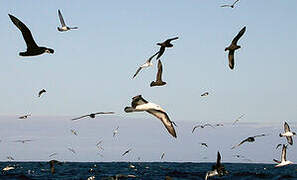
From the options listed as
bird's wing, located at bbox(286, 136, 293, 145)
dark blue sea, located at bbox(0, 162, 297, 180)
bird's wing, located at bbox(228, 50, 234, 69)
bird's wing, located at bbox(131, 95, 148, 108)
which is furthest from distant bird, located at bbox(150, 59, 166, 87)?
dark blue sea, located at bbox(0, 162, 297, 180)

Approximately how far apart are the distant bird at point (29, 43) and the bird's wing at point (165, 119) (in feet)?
15.3

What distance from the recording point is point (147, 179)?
42.3m

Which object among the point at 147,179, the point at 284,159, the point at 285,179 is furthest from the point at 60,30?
the point at 285,179

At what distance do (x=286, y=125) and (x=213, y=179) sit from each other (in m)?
19.7

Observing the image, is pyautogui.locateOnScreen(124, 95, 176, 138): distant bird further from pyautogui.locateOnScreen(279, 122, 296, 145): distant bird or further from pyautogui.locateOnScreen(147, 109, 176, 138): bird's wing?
pyautogui.locateOnScreen(279, 122, 296, 145): distant bird

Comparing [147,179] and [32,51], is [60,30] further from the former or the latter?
[147,179]

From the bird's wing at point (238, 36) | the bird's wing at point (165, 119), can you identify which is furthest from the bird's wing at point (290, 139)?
the bird's wing at point (165, 119)

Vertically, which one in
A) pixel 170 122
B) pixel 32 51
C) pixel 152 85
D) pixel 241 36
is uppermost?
pixel 241 36

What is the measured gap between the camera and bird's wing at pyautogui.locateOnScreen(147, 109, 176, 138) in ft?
38.9

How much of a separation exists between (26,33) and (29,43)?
1.38 feet

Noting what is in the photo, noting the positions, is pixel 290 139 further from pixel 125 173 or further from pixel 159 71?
pixel 125 173

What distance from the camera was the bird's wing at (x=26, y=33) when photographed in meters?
13.9

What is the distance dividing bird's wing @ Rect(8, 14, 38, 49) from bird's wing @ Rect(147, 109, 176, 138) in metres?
4.75

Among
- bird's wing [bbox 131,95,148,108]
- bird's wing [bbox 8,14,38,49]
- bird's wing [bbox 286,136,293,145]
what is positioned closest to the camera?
bird's wing [bbox 131,95,148,108]
